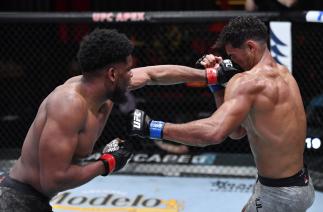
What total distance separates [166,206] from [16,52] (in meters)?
2.45

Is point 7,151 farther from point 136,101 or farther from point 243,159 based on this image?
point 243,159

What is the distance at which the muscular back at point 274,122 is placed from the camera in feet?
9.08

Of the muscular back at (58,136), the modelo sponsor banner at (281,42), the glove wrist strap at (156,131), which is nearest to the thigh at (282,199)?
the glove wrist strap at (156,131)

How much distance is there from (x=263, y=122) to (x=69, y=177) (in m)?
0.85

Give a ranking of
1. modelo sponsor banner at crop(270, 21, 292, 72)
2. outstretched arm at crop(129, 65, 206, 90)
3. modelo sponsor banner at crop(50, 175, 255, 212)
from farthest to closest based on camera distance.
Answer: modelo sponsor banner at crop(270, 21, 292, 72), modelo sponsor banner at crop(50, 175, 255, 212), outstretched arm at crop(129, 65, 206, 90)

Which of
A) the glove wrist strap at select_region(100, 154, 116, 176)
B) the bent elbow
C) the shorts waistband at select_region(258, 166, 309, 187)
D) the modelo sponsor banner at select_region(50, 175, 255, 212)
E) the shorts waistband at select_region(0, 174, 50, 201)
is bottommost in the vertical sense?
the modelo sponsor banner at select_region(50, 175, 255, 212)

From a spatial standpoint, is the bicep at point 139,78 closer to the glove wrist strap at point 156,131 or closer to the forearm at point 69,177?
the glove wrist strap at point 156,131

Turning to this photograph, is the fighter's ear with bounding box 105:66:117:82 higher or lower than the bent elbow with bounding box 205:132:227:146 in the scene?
higher

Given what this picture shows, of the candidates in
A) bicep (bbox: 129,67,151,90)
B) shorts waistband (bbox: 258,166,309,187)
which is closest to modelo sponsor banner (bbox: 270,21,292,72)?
bicep (bbox: 129,67,151,90)

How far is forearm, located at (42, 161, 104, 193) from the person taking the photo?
100 inches

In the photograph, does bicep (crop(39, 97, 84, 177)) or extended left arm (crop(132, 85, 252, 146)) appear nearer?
bicep (crop(39, 97, 84, 177))

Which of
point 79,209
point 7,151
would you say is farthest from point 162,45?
point 79,209

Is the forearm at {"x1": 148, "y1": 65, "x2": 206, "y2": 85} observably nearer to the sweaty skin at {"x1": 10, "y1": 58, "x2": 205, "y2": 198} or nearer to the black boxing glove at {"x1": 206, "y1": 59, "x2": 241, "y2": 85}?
the black boxing glove at {"x1": 206, "y1": 59, "x2": 241, "y2": 85}

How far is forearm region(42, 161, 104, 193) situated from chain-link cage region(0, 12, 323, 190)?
2.97 metres
